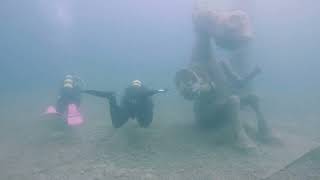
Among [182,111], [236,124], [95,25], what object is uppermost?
[95,25]

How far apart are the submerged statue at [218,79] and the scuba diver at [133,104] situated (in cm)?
94

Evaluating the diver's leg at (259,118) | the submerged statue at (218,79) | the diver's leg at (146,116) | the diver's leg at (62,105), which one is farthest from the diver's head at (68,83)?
the diver's leg at (259,118)

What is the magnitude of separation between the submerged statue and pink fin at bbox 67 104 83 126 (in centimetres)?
286

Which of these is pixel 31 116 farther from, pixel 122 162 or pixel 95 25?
pixel 95 25

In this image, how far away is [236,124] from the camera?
30.8ft

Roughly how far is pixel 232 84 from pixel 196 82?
75.7 inches

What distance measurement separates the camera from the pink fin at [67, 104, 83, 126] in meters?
10.5

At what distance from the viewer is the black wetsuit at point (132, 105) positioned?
9642mm

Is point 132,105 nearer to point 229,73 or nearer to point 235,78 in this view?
point 229,73

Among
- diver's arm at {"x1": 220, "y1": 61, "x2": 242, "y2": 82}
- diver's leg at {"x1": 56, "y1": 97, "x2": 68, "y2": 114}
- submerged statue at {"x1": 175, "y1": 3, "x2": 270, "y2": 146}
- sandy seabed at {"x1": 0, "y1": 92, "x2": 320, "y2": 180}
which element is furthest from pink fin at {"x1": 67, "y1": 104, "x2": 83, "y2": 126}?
diver's arm at {"x1": 220, "y1": 61, "x2": 242, "y2": 82}

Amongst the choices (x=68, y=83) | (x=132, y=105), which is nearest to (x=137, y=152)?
(x=132, y=105)

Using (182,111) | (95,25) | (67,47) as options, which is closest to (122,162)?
(182,111)

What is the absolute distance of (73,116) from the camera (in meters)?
10.6

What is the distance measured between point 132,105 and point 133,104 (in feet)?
0.13
